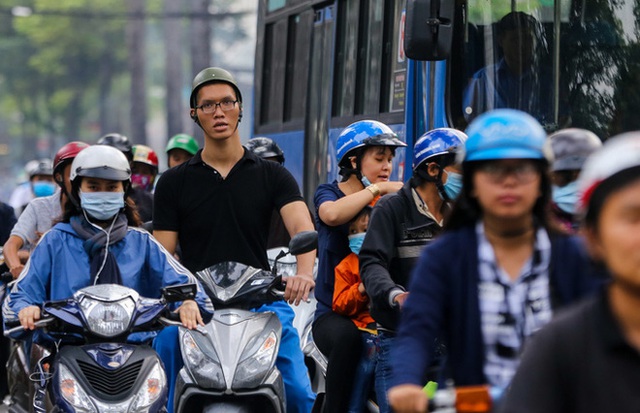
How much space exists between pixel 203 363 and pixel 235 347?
6.4 inches

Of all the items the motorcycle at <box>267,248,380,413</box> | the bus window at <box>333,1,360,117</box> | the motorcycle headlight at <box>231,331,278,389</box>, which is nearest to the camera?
the motorcycle headlight at <box>231,331,278,389</box>

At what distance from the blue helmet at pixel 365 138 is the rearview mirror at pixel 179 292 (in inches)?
53.7

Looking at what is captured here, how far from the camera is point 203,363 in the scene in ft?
23.5

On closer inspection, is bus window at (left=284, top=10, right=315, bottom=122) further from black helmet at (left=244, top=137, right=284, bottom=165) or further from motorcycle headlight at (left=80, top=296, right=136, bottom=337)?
motorcycle headlight at (left=80, top=296, right=136, bottom=337)

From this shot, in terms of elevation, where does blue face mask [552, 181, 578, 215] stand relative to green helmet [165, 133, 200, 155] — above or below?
above

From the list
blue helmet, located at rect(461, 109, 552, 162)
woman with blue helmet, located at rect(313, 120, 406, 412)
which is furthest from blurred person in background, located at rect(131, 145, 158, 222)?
blue helmet, located at rect(461, 109, 552, 162)

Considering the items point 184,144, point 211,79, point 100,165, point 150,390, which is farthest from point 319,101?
point 150,390

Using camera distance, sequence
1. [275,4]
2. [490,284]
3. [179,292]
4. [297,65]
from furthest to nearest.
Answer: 1. [275,4]
2. [297,65]
3. [179,292]
4. [490,284]

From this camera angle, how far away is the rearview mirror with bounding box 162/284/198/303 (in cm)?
682

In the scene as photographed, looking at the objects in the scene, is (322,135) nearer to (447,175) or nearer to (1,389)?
(1,389)

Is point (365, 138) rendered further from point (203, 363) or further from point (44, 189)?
point (44, 189)

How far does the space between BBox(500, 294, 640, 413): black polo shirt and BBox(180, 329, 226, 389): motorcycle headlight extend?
3.80 meters

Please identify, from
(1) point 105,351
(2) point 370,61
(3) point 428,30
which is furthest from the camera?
(2) point 370,61

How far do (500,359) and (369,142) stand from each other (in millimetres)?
3434
